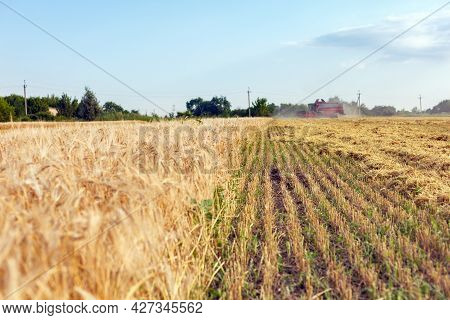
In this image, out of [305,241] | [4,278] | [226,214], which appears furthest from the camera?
[226,214]

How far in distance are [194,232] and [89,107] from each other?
51718mm

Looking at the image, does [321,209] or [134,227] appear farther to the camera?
[321,209]

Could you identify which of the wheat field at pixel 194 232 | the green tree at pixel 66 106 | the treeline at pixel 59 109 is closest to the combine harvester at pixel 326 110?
the treeline at pixel 59 109

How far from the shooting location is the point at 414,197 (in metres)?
7.24

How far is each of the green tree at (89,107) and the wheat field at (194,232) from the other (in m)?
46.7

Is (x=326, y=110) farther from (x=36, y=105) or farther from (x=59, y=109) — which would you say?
(x=36, y=105)

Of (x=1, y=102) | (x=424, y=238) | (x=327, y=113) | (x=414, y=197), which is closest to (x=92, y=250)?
(x=424, y=238)

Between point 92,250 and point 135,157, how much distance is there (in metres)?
2.32

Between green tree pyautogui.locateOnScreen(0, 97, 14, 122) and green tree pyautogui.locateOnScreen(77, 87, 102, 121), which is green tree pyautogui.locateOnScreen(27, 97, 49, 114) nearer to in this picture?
green tree pyautogui.locateOnScreen(77, 87, 102, 121)

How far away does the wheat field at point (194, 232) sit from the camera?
8.46 feet

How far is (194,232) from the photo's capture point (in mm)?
4738

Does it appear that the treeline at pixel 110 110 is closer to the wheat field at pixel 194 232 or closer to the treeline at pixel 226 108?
the treeline at pixel 226 108

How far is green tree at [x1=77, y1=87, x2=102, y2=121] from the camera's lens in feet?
174

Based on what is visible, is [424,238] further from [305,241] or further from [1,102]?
[1,102]
